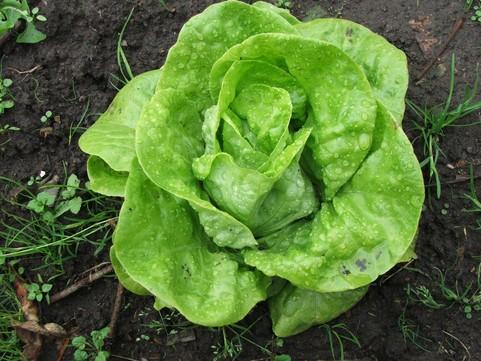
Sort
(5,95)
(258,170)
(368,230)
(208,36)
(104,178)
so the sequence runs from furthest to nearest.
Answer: (5,95)
(104,178)
(208,36)
(368,230)
(258,170)

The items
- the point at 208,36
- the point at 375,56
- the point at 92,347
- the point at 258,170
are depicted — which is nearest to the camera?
the point at 258,170

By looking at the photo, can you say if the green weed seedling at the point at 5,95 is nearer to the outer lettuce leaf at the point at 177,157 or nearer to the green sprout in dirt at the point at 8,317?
the green sprout in dirt at the point at 8,317

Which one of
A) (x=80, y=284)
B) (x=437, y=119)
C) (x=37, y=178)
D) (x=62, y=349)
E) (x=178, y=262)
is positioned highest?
(x=437, y=119)

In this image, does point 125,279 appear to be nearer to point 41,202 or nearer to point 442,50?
point 41,202

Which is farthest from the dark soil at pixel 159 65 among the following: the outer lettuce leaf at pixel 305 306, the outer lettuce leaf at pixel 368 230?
the outer lettuce leaf at pixel 368 230

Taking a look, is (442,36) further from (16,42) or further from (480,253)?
(16,42)

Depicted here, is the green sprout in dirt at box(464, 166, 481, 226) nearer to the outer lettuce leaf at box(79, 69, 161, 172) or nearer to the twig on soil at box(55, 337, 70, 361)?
the outer lettuce leaf at box(79, 69, 161, 172)

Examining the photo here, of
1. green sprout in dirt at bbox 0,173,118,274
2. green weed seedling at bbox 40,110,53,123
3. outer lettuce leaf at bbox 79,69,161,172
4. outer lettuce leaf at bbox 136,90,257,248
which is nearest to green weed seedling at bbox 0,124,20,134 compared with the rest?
green weed seedling at bbox 40,110,53,123

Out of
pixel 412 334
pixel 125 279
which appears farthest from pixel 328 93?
pixel 412 334
